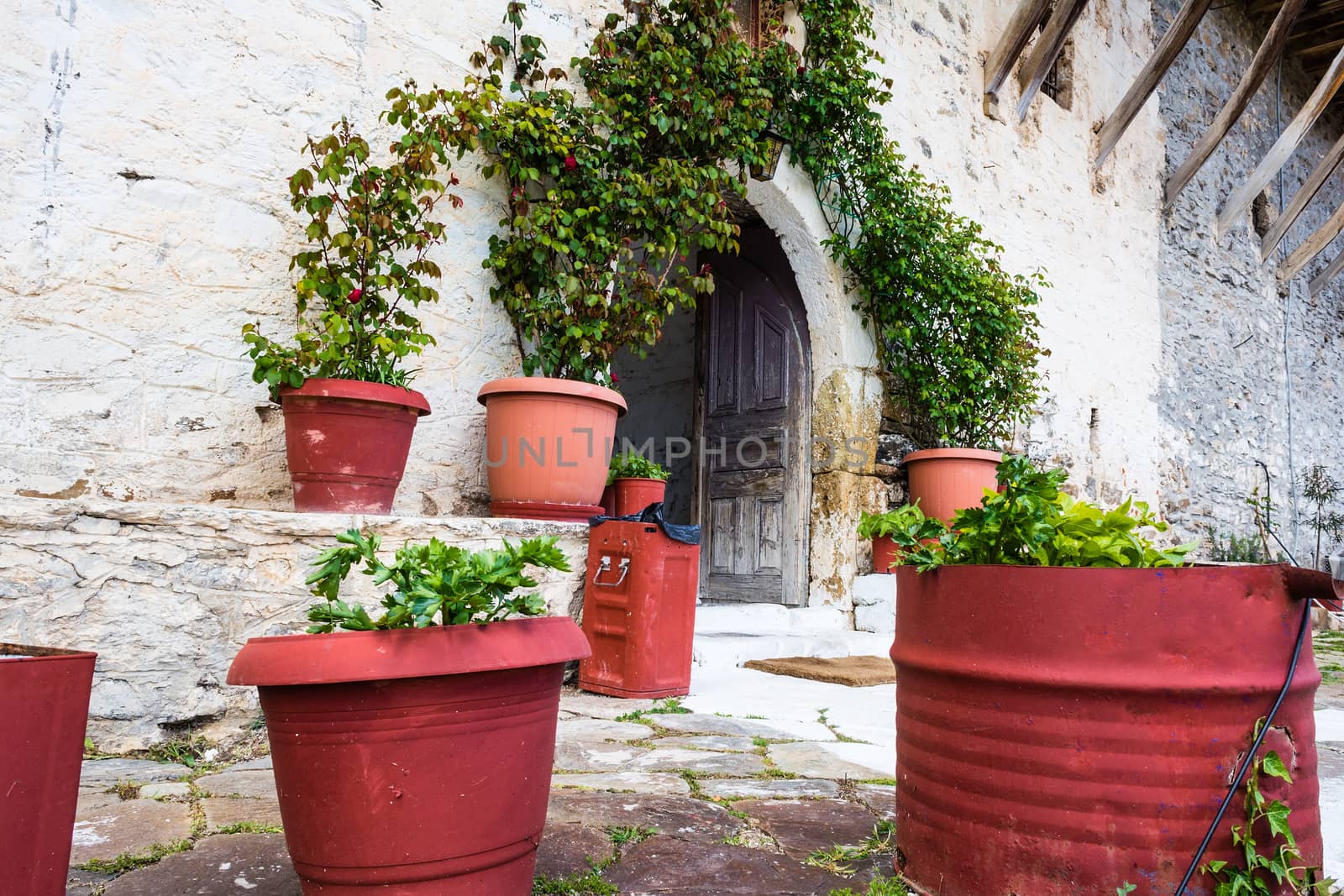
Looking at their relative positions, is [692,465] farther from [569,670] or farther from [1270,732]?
[1270,732]

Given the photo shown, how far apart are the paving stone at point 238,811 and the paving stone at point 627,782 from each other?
0.54 metres

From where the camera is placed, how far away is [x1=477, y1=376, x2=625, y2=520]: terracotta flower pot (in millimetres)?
3100

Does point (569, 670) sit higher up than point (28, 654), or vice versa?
point (28, 654)

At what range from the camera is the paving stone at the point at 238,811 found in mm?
1632

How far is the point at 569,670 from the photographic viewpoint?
318cm

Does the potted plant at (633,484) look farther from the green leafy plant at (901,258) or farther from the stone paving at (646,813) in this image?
the green leafy plant at (901,258)

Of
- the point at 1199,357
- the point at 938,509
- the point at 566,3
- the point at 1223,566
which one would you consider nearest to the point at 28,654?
the point at 1223,566

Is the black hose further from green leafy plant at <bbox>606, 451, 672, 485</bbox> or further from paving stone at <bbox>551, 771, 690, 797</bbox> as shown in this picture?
green leafy plant at <bbox>606, 451, 672, 485</bbox>

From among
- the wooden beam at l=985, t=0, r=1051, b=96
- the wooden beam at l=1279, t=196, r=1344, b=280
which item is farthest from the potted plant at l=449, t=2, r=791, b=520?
the wooden beam at l=1279, t=196, r=1344, b=280

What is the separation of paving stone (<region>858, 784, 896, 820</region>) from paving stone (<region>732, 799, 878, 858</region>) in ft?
0.10

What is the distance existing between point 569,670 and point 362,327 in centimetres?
134

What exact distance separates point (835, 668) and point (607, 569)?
3.97 ft

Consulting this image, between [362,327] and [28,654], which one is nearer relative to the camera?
[28,654]

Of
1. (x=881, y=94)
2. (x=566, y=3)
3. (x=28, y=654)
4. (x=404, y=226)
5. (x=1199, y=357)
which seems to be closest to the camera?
(x=28, y=654)
